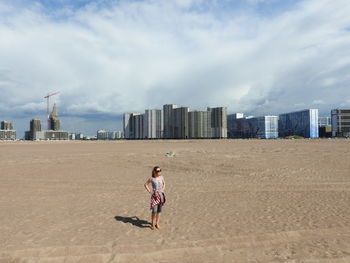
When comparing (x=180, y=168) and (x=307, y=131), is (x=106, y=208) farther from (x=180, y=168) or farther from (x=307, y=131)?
(x=307, y=131)

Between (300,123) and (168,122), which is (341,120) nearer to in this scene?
(300,123)

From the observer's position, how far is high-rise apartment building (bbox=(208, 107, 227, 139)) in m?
144

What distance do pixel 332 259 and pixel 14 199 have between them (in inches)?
456

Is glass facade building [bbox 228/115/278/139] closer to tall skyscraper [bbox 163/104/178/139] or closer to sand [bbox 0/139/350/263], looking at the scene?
tall skyscraper [bbox 163/104/178/139]

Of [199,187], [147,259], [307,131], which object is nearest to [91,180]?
[199,187]

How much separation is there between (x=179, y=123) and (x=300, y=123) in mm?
61435

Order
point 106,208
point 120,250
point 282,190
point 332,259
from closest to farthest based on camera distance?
point 332,259, point 120,250, point 106,208, point 282,190

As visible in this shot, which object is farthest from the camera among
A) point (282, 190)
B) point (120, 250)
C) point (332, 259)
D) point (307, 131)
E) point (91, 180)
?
point (307, 131)

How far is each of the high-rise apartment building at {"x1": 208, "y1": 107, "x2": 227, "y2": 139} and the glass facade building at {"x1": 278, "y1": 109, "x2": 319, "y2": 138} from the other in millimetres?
40336

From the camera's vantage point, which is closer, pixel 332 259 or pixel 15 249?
pixel 332 259

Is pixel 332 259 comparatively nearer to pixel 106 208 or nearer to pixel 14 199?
Result: pixel 106 208

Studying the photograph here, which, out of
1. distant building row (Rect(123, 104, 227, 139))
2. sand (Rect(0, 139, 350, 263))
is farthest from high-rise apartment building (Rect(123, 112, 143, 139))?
sand (Rect(0, 139, 350, 263))

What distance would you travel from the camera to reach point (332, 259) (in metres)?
6.13

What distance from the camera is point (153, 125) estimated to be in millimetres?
155125
